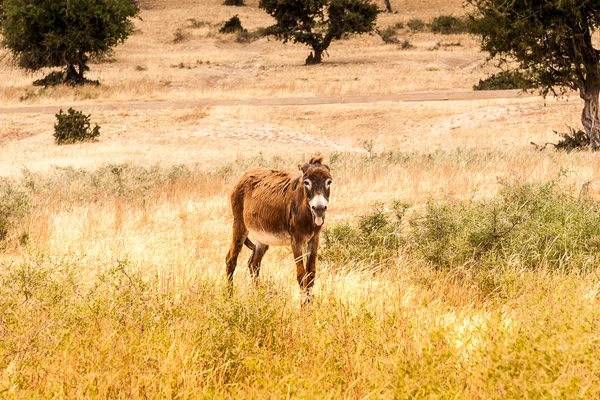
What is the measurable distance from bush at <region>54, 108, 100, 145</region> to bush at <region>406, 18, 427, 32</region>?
50224 millimetres

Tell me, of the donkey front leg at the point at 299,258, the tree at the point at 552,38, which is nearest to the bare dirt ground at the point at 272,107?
the tree at the point at 552,38

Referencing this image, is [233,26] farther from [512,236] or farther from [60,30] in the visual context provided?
[512,236]

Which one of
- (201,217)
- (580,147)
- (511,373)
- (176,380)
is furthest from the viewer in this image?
(580,147)

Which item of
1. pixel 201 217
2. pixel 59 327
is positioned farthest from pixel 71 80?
pixel 59 327

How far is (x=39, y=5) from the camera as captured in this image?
1886 inches

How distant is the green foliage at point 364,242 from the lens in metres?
9.88

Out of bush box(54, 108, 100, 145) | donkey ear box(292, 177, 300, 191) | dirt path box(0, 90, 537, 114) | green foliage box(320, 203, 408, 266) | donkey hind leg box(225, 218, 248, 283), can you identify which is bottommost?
dirt path box(0, 90, 537, 114)

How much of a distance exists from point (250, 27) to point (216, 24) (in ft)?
13.1

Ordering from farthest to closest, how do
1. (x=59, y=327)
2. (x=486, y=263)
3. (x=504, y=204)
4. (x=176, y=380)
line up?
(x=504, y=204)
(x=486, y=263)
(x=59, y=327)
(x=176, y=380)

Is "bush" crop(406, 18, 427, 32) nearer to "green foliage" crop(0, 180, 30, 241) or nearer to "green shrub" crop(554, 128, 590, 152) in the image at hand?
"green shrub" crop(554, 128, 590, 152)

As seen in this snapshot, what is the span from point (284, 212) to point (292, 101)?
33.0 m

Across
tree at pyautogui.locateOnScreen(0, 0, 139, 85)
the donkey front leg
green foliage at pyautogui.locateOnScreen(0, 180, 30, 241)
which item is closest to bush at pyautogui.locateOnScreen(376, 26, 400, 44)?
Result: tree at pyautogui.locateOnScreen(0, 0, 139, 85)

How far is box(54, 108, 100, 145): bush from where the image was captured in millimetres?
30312

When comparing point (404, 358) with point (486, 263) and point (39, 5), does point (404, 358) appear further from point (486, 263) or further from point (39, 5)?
point (39, 5)
